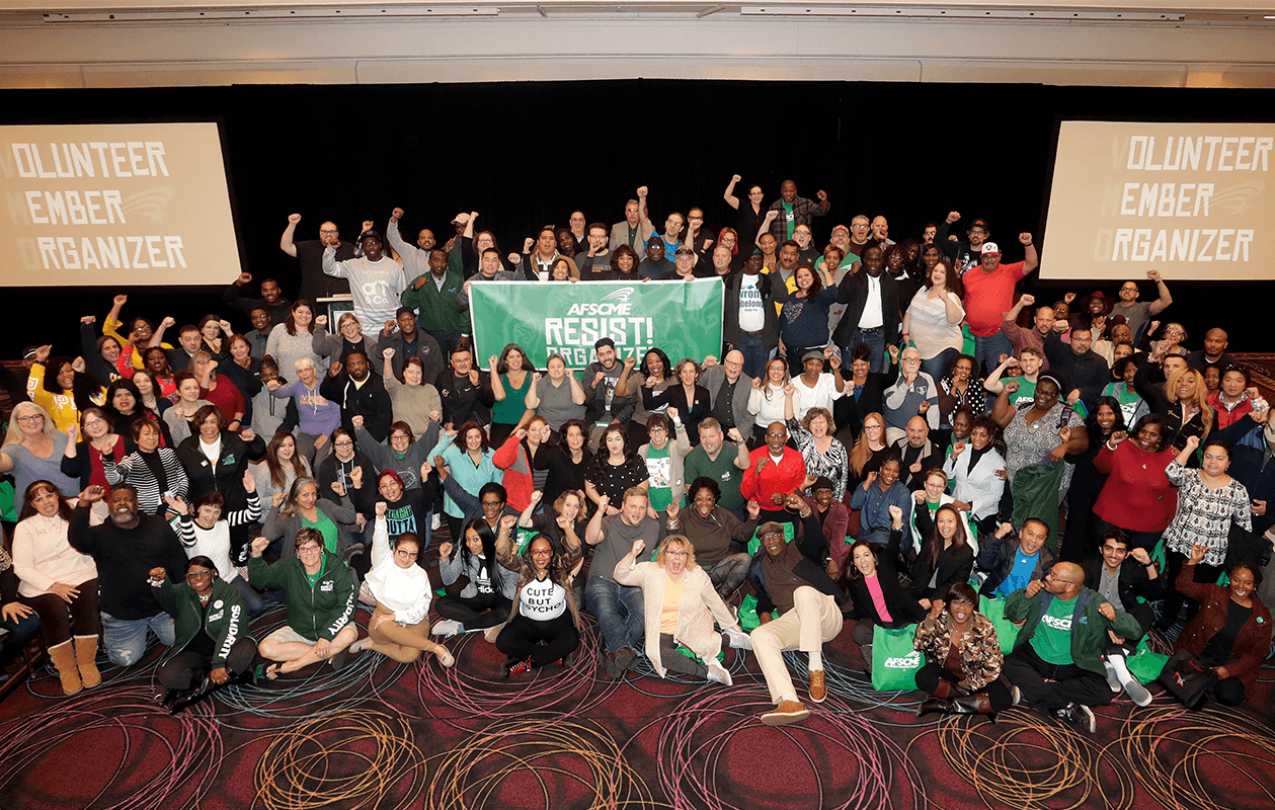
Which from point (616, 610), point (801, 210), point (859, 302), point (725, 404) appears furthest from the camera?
point (801, 210)

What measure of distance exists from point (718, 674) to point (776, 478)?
1721mm

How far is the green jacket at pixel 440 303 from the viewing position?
8828mm

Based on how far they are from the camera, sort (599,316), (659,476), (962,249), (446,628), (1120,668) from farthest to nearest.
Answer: (962,249), (599,316), (659,476), (446,628), (1120,668)

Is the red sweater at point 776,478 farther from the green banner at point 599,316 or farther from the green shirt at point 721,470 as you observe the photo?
the green banner at point 599,316

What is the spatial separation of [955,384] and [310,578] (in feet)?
19.4

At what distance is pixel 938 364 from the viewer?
315 inches

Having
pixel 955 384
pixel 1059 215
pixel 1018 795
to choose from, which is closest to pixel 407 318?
pixel 955 384

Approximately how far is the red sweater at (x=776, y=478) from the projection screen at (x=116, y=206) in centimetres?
956

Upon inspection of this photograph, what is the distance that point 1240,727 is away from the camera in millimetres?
5543

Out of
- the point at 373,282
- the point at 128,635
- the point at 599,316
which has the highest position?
the point at 373,282

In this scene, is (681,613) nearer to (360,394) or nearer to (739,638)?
(739,638)

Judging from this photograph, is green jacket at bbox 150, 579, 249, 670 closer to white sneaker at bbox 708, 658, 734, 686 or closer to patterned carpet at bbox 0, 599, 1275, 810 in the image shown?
patterned carpet at bbox 0, 599, 1275, 810

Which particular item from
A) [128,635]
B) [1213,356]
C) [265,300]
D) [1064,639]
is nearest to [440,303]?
[265,300]

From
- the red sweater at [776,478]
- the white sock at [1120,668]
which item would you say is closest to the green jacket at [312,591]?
the red sweater at [776,478]
